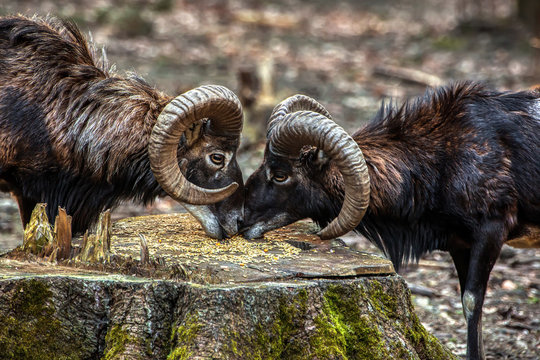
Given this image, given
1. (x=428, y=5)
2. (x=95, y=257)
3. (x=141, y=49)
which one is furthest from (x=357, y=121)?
(x=428, y=5)

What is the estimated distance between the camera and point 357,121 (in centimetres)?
1306

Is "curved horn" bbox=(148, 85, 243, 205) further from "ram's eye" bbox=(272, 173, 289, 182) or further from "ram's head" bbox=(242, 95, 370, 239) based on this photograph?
"ram's eye" bbox=(272, 173, 289, 182)

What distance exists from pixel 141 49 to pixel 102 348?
14178 mm

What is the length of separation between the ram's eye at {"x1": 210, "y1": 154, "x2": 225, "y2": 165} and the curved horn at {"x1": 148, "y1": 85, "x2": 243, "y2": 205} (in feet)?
1.15

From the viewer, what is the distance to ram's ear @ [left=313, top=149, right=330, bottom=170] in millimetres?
6004

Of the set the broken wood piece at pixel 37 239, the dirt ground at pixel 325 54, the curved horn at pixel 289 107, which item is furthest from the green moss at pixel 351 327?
the dirt ground at pixel 325 54

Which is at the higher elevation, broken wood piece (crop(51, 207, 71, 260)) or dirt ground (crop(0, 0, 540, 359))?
broken wood piece (crop(51, 207, 71, 260))

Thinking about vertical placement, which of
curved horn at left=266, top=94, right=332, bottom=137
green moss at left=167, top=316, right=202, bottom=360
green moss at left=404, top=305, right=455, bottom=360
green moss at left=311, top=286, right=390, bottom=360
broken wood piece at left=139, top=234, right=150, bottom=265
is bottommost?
green moss at left=404, top=305, right=455, bottom=360

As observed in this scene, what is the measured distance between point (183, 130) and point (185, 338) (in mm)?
2108

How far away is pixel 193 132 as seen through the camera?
6105 mm

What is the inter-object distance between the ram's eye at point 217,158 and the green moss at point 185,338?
2411 mm

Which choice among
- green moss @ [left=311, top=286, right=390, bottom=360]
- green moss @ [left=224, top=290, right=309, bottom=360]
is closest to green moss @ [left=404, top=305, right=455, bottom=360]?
green moss @ [left=311, top=286, right=390, bottom=360]

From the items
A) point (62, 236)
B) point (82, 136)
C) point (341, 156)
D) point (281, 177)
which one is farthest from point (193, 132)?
Result: point (62, 236)

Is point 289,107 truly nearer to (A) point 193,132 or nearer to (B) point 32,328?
(A) point 193,132
